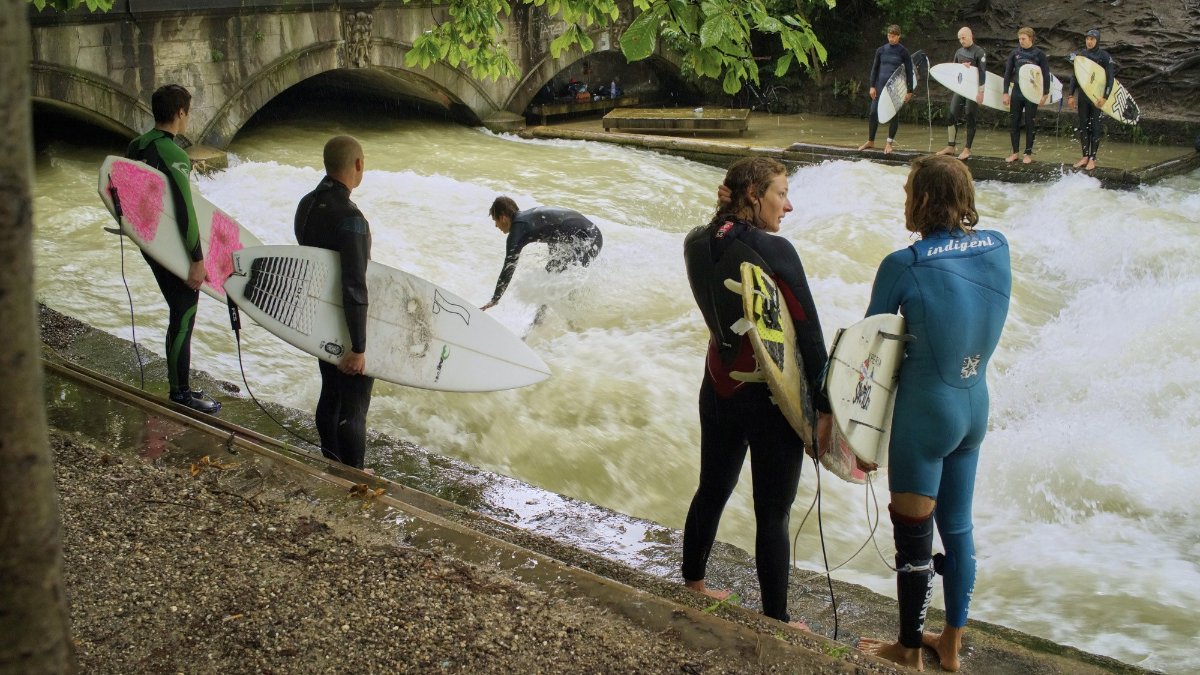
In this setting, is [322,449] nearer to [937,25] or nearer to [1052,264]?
[1052,264]

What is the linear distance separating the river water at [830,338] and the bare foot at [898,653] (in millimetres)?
1400

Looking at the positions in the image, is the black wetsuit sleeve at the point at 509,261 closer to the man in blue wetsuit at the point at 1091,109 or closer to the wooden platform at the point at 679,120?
the man in blue wetsuit at the point at 1091,109

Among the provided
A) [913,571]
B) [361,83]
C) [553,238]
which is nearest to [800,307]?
[913,571]

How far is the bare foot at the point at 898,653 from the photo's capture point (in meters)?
3.15

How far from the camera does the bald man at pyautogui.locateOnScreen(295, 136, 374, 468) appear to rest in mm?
4121

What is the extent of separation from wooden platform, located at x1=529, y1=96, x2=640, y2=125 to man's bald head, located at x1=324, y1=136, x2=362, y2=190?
51.6 feet

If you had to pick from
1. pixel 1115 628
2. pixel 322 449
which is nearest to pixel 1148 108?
pixel 1115 628

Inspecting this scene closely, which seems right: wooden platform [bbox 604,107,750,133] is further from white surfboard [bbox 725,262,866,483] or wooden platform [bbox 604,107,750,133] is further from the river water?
white surfboard [bbox 725,262,866,483]

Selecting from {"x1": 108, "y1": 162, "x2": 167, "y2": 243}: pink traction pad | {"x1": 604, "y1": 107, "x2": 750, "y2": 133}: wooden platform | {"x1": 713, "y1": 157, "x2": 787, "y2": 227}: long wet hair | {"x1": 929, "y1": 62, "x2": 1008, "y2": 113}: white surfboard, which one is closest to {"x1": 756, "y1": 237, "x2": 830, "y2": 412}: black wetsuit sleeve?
{"x1": 713, "y1": 157, "x2": 787, "y2": 227}: long wet hair

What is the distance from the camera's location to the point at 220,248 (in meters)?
5.04

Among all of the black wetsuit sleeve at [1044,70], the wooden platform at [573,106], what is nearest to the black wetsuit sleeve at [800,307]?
the black wetsuit sleeve at [1044,70]

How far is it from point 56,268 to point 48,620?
889 centimetres

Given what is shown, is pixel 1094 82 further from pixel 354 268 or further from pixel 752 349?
pixel 752 349

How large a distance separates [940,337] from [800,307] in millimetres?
394
